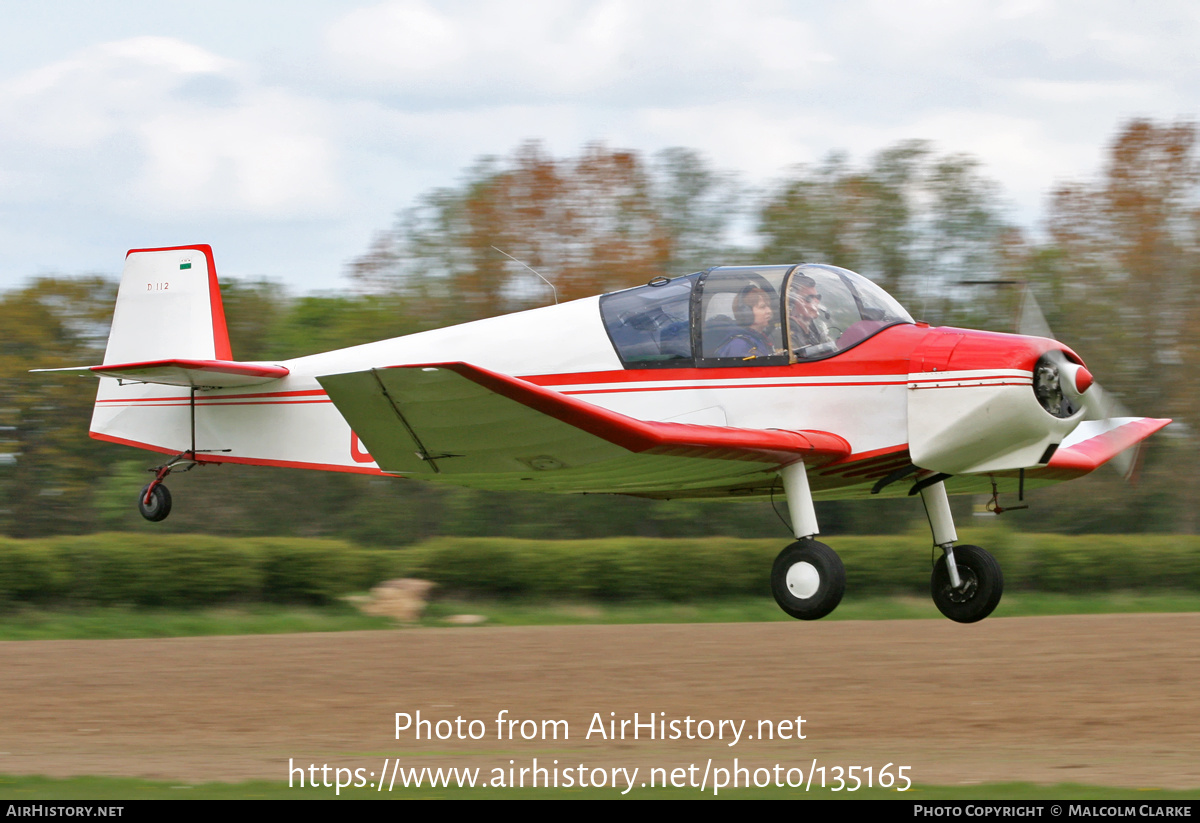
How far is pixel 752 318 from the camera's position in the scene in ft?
28.0

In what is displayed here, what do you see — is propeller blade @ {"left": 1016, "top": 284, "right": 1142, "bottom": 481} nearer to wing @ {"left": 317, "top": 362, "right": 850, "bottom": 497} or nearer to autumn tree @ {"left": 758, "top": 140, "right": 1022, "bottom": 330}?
wing @ {"left": 317, "top": 362, "right": 850, "bottom": 497}

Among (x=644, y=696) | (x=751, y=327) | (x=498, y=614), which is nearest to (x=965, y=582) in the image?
(x=751, y=327)

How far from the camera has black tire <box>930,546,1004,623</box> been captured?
8.84 meters

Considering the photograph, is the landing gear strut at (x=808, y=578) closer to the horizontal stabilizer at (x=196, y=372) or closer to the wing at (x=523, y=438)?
the wing at (x=523, y=438)

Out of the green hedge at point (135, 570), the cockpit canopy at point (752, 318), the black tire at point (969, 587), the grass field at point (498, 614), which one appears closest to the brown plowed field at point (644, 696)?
the grass field at point (498, 614)

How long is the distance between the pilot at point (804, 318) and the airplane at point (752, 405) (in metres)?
0.01

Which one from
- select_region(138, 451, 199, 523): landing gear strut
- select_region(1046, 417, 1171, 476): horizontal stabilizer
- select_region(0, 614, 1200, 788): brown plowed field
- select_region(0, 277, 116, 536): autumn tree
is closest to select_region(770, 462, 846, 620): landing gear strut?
select_region(1046, 417, 1171, 476): horizontal stabilizer

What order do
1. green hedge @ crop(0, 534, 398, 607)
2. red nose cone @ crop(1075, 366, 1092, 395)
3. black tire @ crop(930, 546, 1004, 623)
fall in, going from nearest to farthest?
red nose cone @ crop(1075, 366, 1092, 395) < black tire @ crop(930, 546, 1004, 623) < green hedge @ crop(0, 534, 398, 607)

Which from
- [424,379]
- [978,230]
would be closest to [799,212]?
[978,230]

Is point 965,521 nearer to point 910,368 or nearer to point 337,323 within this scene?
point 337,323

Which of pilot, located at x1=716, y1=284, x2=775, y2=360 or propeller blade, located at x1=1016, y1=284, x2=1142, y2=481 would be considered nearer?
propeller blade, located at x1=1016, y1=284, x2=1142, y2=481

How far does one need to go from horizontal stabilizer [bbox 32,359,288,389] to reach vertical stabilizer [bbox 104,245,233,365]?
1.80 feet

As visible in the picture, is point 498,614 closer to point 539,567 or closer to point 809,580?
point 539,567

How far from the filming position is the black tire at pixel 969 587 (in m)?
8.84
